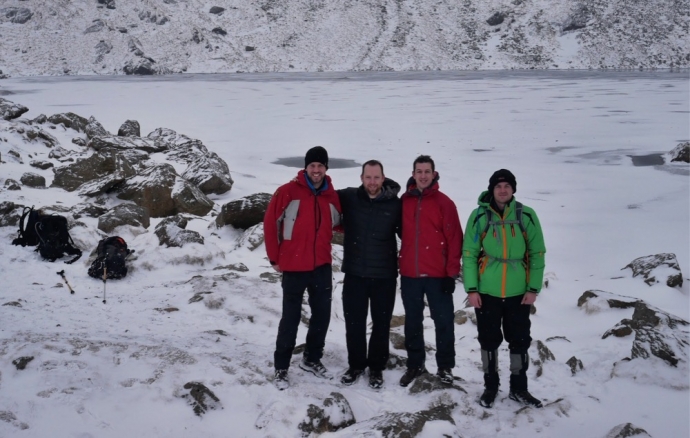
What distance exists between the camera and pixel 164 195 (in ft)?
31.9

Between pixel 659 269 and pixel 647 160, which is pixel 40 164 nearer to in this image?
pixel 659 269

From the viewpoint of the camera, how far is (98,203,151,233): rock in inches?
327

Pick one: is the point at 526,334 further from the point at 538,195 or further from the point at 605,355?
the point at 538,195

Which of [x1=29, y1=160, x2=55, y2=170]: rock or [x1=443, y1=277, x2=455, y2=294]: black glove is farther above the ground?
[x1=29, y1=160, x2=55, y2=170]: rock

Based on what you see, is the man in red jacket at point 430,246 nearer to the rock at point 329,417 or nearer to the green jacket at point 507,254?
the green jacket at point 507,254

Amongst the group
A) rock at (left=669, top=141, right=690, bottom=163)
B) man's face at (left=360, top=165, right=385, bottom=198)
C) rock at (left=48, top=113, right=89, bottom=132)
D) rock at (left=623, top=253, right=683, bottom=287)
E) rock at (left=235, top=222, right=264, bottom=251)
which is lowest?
rock at (left=623, top=253, right=683, bottom=287)

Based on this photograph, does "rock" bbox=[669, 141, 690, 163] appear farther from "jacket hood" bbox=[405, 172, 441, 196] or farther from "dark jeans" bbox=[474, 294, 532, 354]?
"jacket hood" bbox=[405, 172, 441, 196]

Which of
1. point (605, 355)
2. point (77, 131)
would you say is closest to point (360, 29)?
point (77, 131)

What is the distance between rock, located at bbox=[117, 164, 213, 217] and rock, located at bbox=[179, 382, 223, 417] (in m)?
6.24

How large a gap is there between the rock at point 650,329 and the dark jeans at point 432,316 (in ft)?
5.65

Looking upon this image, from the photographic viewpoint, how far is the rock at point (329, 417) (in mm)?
3648

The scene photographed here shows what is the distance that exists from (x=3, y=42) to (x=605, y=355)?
65.8 metres

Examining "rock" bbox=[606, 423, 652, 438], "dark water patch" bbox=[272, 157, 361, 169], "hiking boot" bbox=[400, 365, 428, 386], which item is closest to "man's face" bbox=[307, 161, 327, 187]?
"hiking boot" bbox=[400, 365, 428, 386]

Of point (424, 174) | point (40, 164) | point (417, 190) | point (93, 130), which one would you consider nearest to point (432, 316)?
point (417, 190)
